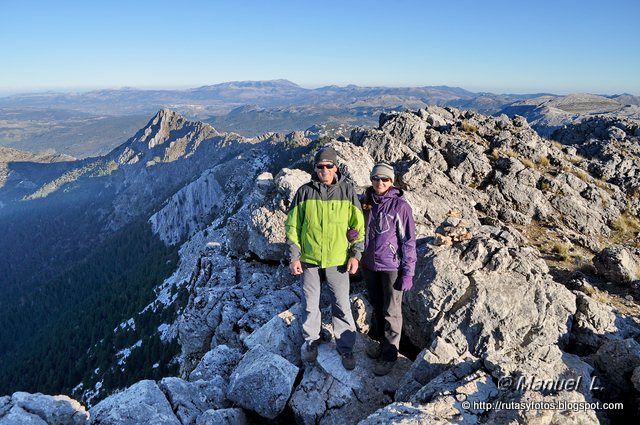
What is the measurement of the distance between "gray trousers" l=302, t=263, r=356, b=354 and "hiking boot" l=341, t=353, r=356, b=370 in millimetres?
140

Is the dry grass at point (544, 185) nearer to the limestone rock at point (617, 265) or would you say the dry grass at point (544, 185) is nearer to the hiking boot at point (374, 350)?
the limestone rock at point (617, 265)

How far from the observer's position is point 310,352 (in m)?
10.9

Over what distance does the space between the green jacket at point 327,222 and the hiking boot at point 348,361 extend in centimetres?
277

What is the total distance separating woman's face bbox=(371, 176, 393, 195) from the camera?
10215 millimetres

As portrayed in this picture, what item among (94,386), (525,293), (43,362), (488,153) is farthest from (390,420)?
(43,362)

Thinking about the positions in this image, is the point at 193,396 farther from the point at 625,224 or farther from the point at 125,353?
the point at 125,353

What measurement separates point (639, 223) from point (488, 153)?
464 inches

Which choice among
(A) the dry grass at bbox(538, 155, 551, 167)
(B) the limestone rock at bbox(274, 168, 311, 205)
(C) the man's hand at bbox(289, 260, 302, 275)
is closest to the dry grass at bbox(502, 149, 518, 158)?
(A) the dry grass at bbox(538, 155, 551, 167)

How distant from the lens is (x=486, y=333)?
1073cm

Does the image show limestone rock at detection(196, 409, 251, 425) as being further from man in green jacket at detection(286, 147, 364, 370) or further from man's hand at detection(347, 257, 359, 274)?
man's hand at detection(347, 257, 359, 274)

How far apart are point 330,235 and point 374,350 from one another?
3.94 m

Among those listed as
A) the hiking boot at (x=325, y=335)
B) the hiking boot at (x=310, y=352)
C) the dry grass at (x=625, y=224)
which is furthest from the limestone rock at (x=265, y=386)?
the dry grass at (x=625, y=224)

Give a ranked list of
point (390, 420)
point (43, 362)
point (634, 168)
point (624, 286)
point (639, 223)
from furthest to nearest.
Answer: point (43, 362) → point (634, 168) → point (639, 223) → point (624, 286) → point (390, 420)

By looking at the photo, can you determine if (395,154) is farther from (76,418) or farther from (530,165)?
(76,418)
